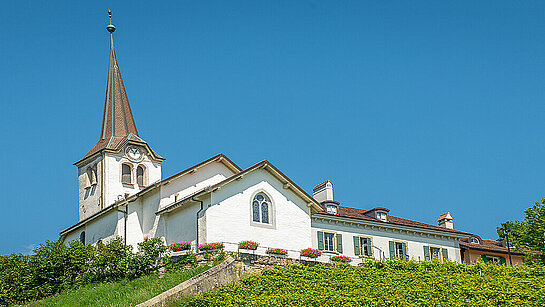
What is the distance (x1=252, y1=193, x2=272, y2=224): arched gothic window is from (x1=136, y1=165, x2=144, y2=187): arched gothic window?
16651 mm

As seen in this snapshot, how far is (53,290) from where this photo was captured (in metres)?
37.6

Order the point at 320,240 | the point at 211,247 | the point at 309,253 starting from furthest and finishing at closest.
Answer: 1. the point at 320,240
2. the point at 309,253
3. the point at 211,247

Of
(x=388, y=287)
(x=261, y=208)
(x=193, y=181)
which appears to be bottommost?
(x=388, y=287)

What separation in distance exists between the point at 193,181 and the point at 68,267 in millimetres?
9057

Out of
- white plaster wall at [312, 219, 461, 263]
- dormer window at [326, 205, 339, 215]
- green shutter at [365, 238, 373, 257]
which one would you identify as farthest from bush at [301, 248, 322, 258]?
green shutter at [365, 238, 373, 257]

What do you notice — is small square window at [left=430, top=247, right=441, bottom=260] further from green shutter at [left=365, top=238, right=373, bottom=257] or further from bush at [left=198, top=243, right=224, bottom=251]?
bush at [left=198, top=243, right=224, bottom=251]

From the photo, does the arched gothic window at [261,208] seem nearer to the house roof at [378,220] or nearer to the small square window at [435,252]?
the house roof at [378,220]

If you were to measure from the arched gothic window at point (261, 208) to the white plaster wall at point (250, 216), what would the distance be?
0.95ft

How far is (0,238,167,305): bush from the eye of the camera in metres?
36.4

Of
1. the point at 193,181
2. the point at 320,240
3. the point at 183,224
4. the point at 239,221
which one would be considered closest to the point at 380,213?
the point at 320,240

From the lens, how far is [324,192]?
49.3m

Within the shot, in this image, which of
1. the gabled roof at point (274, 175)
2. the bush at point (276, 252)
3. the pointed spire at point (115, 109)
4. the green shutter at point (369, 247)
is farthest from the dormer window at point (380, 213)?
the pointed spire at point (115, 109)

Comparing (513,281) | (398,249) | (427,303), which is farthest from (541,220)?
(427,303)

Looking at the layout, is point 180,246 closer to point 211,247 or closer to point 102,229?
point 211,247
